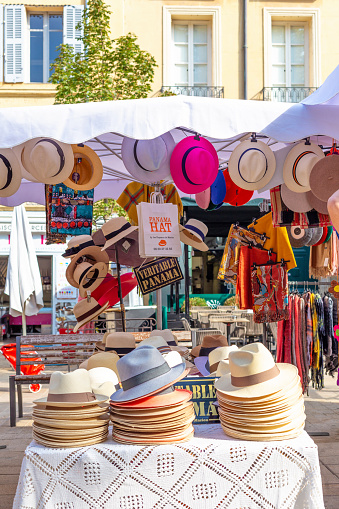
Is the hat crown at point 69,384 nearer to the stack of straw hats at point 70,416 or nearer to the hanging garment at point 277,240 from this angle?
the stack of straw hats at point 70,416

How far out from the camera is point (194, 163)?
12.7ft

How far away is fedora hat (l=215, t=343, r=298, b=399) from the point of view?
2.47m

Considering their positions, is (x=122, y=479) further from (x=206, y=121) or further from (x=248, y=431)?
(x=206, y=121)

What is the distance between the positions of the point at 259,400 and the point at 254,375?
117mm

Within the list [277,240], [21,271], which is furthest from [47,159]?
[21,271]

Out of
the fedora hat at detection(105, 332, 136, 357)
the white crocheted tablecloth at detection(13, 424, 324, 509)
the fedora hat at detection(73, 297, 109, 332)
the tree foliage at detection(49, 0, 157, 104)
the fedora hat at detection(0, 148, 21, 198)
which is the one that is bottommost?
the white crocheted tablecloth at detection(13, 424, 324, 509)

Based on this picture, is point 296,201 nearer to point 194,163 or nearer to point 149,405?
point 194,163

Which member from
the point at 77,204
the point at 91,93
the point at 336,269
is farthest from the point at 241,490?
the point at 91,93

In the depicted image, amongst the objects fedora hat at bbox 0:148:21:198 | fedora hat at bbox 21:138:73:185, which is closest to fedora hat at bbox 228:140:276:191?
fedora hat at bbox 21:138:73:185

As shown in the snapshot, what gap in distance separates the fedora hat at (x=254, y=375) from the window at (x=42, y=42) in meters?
12.6

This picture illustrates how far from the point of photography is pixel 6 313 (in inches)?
525

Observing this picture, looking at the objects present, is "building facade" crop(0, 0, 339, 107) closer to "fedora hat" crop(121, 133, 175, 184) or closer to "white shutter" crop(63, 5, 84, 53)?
"white shutter" crop(63, 5, 84, 53)

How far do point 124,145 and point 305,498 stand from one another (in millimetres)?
2628

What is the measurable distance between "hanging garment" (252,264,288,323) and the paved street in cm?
111
